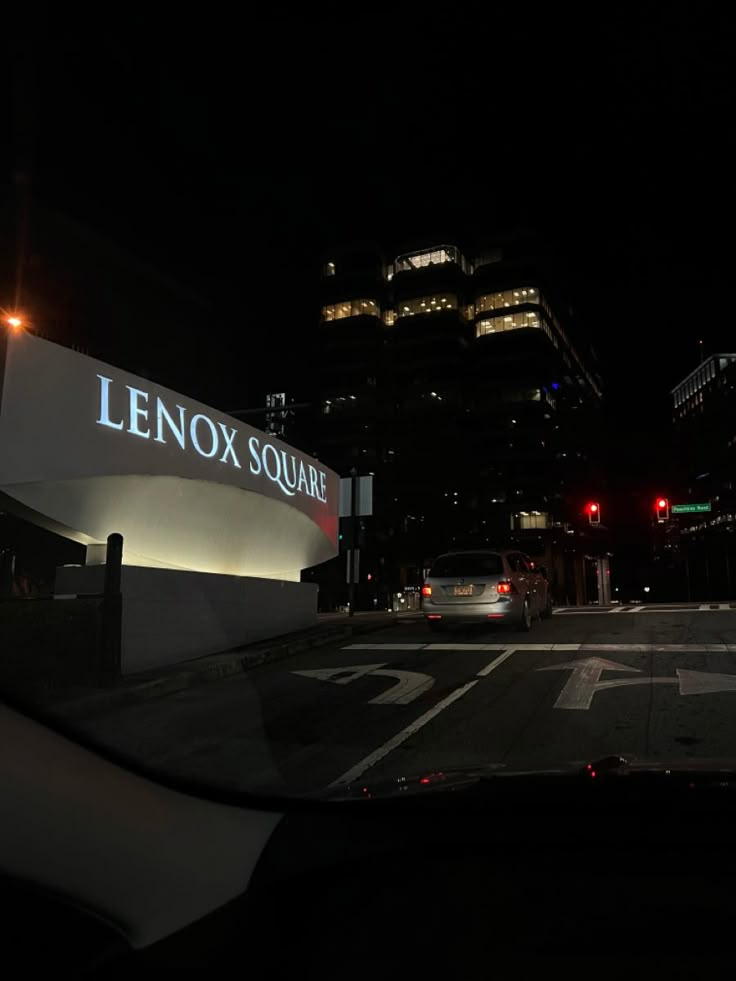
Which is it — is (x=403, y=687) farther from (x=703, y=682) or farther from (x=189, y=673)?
(x=703, y=682)

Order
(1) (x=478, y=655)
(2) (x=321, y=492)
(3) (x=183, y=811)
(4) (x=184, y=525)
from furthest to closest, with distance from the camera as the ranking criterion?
1. (2) (x=321, y=492)
2. (4) (x=184, y=525)
3. (1) (x=478, y=655)
4. (3) (x=183, y=811)

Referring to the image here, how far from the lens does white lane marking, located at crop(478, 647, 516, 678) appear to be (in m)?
9.45

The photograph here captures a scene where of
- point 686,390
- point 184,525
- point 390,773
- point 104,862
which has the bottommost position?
point 390,773

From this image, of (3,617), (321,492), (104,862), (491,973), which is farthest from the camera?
(321,492)

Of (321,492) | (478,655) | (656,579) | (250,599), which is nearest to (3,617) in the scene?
(250,599)

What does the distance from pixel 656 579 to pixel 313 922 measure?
9136cm

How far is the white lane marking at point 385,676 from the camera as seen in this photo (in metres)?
8.03

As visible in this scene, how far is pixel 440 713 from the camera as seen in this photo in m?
7.12

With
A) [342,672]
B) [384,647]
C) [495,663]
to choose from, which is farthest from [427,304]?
[342,672]

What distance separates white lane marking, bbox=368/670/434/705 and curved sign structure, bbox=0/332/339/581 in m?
4.27

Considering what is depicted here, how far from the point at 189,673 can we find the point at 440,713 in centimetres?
367

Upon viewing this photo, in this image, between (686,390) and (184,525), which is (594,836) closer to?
(184,525)

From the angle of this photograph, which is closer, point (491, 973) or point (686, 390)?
point (491, 973)

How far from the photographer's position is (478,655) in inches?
434
